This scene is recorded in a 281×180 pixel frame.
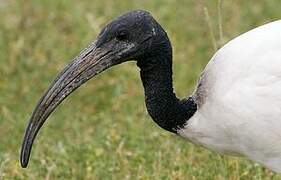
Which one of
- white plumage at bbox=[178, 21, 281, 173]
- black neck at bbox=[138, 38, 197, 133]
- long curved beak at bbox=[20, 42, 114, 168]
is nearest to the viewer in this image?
white plumage at bbox=[178, 21, 281, 173]

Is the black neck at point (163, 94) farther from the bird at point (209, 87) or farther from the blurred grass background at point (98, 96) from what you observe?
the blurred grass background at point (98, 96)

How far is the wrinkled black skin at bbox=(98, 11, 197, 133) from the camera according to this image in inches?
219

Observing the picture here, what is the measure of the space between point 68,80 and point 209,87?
802 millimetres

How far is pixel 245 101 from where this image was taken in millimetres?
5289

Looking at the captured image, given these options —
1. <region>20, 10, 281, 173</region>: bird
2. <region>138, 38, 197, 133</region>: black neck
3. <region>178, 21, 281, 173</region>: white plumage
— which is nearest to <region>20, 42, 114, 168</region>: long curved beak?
<region>20, 10, 281, 173</region>: bird

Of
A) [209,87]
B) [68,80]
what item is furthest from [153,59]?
[68,80]

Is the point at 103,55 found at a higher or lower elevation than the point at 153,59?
higher

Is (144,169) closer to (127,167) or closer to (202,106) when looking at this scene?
(127,167)

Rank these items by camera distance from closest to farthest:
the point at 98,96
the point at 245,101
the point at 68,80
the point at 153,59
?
the point at 245,101 < the point at 68,80 < the point at 153,59 < the point at 98,96

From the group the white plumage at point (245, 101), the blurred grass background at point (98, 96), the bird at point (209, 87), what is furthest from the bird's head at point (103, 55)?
the blurred grass background at point (98, 96)

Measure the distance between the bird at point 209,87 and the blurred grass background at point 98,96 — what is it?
92cm

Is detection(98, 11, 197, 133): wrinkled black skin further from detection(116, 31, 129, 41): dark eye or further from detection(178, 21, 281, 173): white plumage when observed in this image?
detection(178, 21, 281, 173): white plumage

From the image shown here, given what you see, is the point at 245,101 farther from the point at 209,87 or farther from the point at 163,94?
the point at 163,94

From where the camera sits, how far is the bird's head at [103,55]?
18.1 ft
